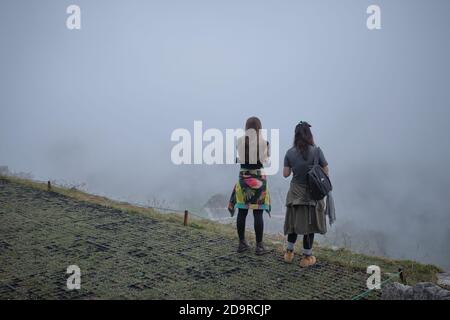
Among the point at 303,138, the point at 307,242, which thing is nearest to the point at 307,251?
the point at 307,242

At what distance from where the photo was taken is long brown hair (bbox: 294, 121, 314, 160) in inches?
245

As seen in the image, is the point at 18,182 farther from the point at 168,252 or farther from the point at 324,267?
the point at 324,267

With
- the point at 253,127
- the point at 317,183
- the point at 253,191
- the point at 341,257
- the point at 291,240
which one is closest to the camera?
the point at 317,183

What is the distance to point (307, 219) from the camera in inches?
246

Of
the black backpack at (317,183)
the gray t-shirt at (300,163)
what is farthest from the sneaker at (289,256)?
the gray t-shirt at (300,163)

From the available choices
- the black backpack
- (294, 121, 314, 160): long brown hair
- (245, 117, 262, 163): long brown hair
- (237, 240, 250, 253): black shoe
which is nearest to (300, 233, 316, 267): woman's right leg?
the black backpack

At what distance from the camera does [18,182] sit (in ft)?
37.4

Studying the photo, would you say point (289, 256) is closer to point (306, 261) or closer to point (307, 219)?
point (306, 261)

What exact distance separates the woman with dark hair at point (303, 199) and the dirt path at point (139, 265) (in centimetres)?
51

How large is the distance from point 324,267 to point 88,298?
3140 mm

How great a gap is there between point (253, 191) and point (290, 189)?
0.59 metres

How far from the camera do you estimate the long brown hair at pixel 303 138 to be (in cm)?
623

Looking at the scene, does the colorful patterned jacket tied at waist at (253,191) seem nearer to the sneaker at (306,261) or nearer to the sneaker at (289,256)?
the sneaker at (289,256)
